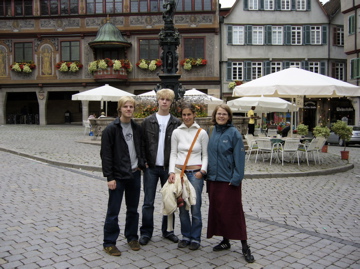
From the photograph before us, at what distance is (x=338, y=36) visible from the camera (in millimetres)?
34875

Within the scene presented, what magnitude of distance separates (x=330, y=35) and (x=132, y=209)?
109 ft

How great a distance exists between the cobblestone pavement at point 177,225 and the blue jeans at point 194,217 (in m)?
0.19

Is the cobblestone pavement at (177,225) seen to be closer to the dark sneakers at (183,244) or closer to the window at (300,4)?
the dark sneakers at (183,244)

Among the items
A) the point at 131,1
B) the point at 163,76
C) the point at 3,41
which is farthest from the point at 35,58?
the point at 163,76

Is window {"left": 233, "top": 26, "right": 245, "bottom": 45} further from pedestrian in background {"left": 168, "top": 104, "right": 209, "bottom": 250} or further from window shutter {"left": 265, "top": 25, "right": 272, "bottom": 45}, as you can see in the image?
pedestrian in background {"left": 168, "top": 104, "right": 209, "bottom": 250}

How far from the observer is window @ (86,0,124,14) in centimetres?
3297

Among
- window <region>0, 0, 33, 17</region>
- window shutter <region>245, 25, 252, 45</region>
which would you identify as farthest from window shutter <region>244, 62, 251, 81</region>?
window <region>0, 0, 33, 17</region>

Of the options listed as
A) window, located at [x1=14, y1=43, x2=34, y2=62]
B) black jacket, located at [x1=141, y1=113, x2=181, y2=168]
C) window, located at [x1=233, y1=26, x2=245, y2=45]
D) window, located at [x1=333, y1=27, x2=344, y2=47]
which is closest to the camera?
black jacket, located at [x1=141, y1=113, x2=181, y2=168]

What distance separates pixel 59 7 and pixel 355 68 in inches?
891

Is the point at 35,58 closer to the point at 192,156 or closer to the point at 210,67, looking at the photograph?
the point at 210,67

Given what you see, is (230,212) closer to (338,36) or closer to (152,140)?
(152,140)

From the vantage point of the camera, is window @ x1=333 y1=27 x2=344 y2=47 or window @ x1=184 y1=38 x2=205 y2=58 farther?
window @ x1=333 y1=27 x2=344 y2=47

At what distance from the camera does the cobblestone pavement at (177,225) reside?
4.75 metres

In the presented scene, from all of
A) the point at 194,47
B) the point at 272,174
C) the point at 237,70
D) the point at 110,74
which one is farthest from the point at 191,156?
the point at 237,70
